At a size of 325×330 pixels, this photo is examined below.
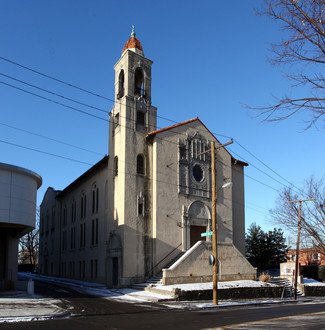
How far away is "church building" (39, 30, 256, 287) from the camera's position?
28.7 m

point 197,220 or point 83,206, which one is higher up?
point 83,206

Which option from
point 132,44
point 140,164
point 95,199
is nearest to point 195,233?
point 140,164

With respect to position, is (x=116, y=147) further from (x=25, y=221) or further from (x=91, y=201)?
(x=25, y=221)

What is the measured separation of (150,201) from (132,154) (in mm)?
3967

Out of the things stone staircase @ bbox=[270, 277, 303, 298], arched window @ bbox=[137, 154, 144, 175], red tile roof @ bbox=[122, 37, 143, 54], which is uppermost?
red tile roof @ bbox=[122, 37, 143, 54]

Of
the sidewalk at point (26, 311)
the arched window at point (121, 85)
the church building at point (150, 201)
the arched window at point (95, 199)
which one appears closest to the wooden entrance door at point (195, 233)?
the church building at point (150, 201)

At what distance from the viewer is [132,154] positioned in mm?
30281

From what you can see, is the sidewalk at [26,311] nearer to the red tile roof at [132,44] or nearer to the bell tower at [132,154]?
the bell tower at [132,154]

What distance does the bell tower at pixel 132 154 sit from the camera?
94.5 feet

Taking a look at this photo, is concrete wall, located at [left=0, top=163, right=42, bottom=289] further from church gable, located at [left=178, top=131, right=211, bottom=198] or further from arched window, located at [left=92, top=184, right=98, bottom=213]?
church gable, located at [left=178, top=131, right=211, bottom=198]

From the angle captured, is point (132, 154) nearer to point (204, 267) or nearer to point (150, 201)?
point (150, 201)

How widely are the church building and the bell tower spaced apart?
0.08m

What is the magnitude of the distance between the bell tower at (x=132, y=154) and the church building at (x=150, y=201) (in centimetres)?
8

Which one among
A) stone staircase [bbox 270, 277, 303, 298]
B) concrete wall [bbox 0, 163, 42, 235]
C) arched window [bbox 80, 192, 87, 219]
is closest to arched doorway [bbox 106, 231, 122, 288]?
concrete wall [bbox 0, 163, 42, 235]
